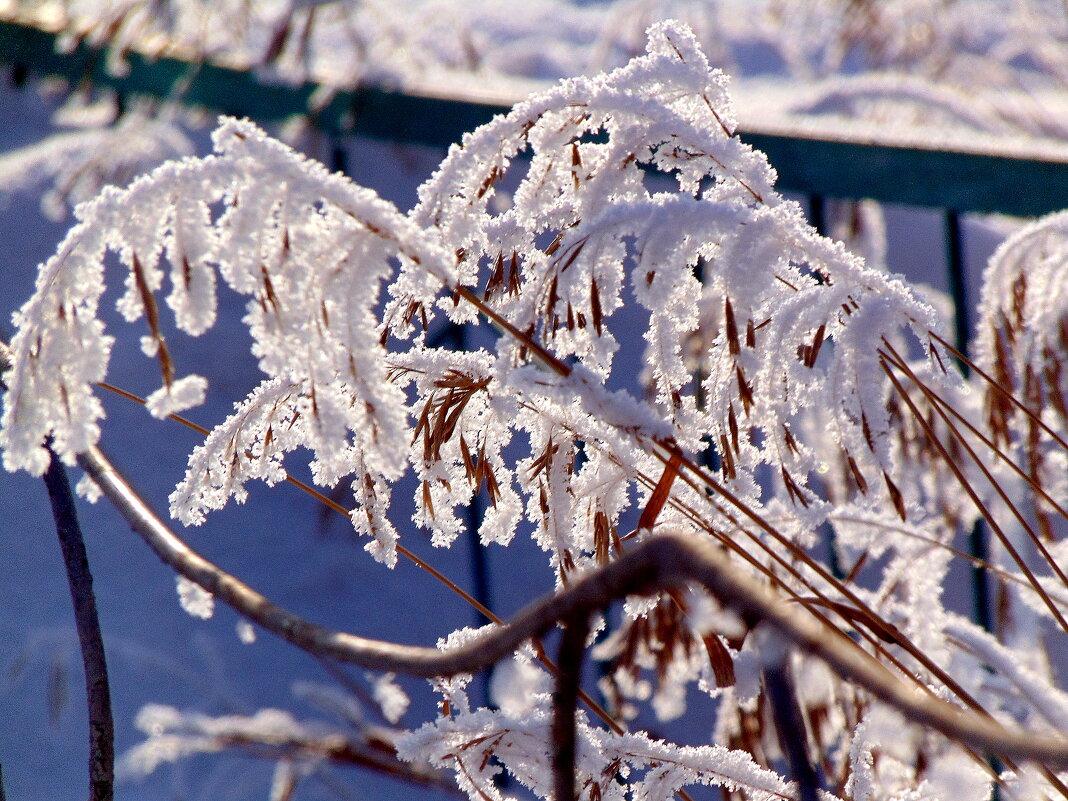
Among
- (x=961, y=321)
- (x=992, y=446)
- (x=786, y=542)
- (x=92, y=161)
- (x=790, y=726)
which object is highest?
(x=92, y=161)

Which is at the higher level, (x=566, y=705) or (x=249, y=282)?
(x=249, y=282)

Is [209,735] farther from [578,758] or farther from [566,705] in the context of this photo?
[566,705]

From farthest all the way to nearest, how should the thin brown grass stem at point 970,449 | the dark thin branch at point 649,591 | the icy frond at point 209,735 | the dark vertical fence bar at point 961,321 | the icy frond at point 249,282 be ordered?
the icy frond at point 209,735
the dark vertical fence bar at point 961,321
the thin brown grass stem at point 970,449
the icy frond at point 249,282
the dark thin branch at point 649,591

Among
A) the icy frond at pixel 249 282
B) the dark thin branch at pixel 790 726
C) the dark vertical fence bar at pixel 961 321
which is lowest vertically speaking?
the dark thin branch at pixel 790 726

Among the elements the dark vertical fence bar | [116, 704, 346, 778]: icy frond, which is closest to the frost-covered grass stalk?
the dark vertical fence bar

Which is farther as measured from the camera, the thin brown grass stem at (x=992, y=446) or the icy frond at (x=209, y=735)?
the icy frond at (x=209, y=735)

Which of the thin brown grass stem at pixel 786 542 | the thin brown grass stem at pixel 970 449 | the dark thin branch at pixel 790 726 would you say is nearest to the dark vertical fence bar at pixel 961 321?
the thin brown grass stem at pixel 970 449

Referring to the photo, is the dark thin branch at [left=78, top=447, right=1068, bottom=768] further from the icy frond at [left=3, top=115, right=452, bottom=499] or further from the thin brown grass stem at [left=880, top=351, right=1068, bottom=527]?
the thin brown grass stem at [left=880, top=351, right=1068, bottom=527]

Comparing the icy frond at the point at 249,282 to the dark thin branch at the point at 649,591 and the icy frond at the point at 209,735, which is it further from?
the icy frond at the point at 209,735

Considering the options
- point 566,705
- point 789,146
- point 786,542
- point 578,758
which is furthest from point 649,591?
point 789,146
